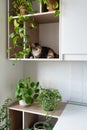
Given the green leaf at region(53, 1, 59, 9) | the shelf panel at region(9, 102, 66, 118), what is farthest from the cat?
the shelf panel at region(9, 102, 66, 118)

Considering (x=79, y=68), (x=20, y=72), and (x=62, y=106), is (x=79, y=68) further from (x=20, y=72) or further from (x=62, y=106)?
(x=20, y=72)

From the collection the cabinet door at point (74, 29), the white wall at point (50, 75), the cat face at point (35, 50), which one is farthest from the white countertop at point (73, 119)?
the cat face at point (35, 50)

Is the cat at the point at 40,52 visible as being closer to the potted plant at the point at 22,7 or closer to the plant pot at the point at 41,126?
the potted plant at the point at 22,7

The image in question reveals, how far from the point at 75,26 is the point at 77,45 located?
0.15 meters

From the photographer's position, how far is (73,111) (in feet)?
4.72

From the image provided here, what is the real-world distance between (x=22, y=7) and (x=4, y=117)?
1065 millimetres

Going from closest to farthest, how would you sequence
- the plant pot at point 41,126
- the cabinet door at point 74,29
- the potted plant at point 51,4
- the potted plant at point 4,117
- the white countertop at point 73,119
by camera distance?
the white countertop at point 73,119
the cabinet door at point 74,29
the potted plant at point 51,4
the potted plant at point 4,117
the plant pot at point 41,126

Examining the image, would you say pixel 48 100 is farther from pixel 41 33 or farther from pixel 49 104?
pixel 41 33

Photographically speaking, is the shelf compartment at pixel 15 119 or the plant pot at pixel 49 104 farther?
the shelf compartment at pixel 15 119

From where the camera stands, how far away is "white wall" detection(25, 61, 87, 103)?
1.64 metres

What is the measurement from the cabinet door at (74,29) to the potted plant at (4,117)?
773 millimetres

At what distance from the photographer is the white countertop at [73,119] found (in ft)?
3.68

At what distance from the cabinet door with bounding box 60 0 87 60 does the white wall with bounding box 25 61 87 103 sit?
38 centimetres

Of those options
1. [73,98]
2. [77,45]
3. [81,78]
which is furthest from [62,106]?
[77,45]
